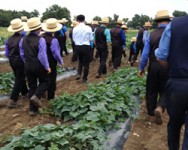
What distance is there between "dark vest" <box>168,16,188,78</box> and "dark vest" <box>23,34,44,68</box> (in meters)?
3.47

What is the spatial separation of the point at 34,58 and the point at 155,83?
2.46 m

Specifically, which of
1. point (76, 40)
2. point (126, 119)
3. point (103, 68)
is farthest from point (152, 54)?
point (103, 68)

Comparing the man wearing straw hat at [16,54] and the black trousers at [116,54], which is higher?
the man wearing straw hat at [16,54]

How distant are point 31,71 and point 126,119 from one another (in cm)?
216

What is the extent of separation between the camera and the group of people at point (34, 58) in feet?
21.7

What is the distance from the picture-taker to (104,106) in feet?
20.3

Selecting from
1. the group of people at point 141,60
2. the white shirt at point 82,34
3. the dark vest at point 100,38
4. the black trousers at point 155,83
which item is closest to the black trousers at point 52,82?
the group of people at point 141,60

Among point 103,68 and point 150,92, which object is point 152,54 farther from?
point 103,68

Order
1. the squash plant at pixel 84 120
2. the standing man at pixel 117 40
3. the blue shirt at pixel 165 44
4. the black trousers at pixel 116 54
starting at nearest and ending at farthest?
the blue shirt at pixel 165 44
the squash plant at pixel 84 120
the standing man at pixel 117 40
the black trousers at pixel 116 54

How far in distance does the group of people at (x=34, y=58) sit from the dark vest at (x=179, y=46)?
11.1 feet

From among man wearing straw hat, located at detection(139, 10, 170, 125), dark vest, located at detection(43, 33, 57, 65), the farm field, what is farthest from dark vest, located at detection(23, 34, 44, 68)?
man wearing straw hat, located at detection(139, 10, 170, 125)

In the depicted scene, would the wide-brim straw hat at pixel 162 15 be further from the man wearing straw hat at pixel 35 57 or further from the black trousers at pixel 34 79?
the black trousers at pixel 34 79

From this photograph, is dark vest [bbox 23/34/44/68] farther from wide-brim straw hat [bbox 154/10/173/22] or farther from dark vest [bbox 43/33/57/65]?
wide-brim straw hat [bbox 154/10/173/22]

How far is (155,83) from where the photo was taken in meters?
6.24
